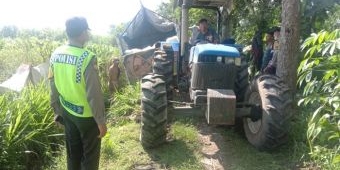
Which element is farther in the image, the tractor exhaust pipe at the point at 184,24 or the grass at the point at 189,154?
the tractor exhaust pipe at the point at 184,24

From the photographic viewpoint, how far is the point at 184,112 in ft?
19.1

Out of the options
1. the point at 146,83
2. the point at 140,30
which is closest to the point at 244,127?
the point at 146,83

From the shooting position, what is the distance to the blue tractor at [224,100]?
5.07 meters

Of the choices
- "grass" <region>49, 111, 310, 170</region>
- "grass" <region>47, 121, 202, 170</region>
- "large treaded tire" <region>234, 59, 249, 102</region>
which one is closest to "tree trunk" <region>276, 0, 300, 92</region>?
"large treaded tire" <region>234, 59, 249, 102</region>

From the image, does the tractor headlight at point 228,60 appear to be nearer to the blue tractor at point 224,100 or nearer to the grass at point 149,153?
the blue tractor at point 224,100

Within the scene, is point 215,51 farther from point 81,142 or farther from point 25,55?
point 25,55

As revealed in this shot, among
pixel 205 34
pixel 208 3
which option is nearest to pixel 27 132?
pixel 205 34

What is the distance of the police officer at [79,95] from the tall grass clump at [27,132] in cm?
153

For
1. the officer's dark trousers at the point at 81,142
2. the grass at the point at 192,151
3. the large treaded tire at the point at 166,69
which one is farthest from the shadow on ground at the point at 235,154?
the officer's dark trousers at the point at 81,142

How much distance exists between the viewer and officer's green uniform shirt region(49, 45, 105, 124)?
3779 millimetres

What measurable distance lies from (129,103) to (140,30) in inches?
185

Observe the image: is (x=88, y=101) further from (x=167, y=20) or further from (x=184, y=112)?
(x=167, y=20)

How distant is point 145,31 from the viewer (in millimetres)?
12359

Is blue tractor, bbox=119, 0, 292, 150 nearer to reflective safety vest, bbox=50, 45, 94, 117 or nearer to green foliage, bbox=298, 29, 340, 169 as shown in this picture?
green foliage, bbox=298, 29, 340, 169
